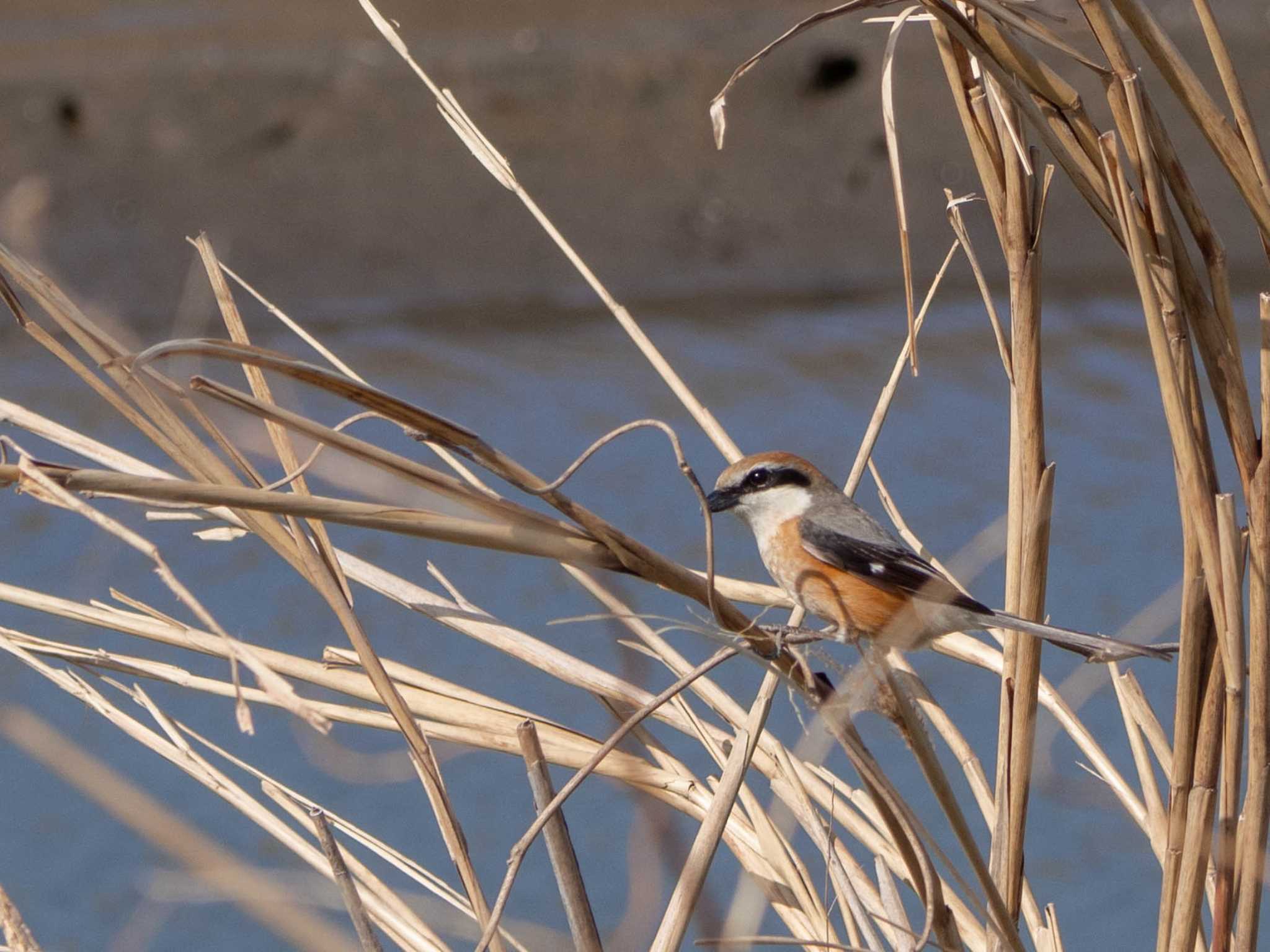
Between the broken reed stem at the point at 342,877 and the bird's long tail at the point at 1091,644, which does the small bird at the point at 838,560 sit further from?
the broken reed stem at the point at 342,877

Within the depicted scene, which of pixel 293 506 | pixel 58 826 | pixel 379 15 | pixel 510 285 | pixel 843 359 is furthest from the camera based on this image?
pixel 510 285

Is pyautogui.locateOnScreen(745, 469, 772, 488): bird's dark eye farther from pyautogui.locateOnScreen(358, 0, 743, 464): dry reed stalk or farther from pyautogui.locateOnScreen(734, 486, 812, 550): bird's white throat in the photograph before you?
pyautogui.locateOnScreen(358, 0, 743, 464): dry reed stalk

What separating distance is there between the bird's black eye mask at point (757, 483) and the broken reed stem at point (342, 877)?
1.29m

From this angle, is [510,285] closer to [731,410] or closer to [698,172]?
[698,172]

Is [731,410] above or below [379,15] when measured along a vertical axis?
above

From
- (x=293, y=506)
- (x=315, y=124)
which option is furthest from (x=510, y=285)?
(x=293, y=506)

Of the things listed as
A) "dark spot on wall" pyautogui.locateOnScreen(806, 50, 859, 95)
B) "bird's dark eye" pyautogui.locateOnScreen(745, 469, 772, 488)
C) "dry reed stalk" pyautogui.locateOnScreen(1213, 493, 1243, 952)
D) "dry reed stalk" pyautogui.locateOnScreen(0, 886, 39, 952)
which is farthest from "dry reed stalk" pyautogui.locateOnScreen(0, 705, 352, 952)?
"dark spot on wall" pyautogui.locateOnScreen(806, 50, 859, 95)

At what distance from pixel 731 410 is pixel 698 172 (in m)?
2.06

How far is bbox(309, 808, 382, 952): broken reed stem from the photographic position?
1.59 metres

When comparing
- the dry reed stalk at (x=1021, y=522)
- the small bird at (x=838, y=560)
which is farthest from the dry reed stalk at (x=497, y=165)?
the dry reed stalk at (x=1021, y=522)

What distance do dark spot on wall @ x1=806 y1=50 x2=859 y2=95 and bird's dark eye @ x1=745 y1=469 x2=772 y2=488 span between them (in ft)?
26.2

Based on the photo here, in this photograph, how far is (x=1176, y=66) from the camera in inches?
57.5

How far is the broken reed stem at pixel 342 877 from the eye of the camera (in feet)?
5.22

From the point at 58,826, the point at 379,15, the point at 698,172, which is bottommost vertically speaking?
the point at 58,826
